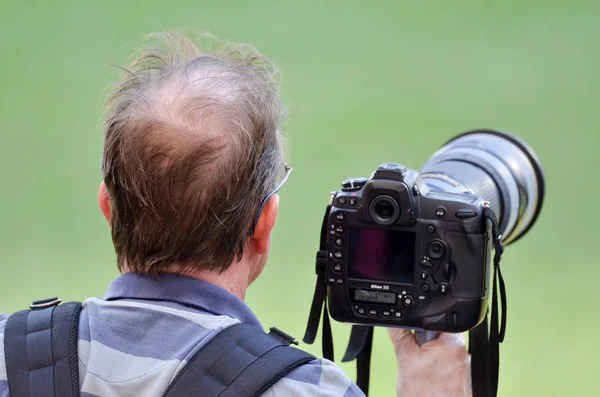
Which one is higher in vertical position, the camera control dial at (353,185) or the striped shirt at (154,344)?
the camera control dial at (353,185)

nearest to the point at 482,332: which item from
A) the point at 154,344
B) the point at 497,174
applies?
the point at 497,174

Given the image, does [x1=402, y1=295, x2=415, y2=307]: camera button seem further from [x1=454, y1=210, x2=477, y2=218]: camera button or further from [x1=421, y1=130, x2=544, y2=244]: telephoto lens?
[x1=421, y1=130, x2=544, y2=244]: telephoto lens

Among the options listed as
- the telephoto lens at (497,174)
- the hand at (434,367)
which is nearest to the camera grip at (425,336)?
the hand at (434,367)

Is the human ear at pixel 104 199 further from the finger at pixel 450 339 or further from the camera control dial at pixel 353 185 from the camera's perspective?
the finger at pixel 450 339

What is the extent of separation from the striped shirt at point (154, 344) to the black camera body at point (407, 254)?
0.24 metres

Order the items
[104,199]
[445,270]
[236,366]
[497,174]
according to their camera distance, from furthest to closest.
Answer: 1. [497,174]
2. [445,270]
3. [104,199]
4. [236,366]

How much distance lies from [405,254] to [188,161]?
317 mm

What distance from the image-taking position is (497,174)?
1273mm

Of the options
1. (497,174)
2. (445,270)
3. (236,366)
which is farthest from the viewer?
(497,174)

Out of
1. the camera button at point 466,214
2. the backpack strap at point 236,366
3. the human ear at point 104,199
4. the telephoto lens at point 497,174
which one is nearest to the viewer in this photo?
the backpack strap at point 236,366

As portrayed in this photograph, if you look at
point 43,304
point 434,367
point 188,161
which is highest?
point 188,161

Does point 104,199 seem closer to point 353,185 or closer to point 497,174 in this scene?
point 353,185

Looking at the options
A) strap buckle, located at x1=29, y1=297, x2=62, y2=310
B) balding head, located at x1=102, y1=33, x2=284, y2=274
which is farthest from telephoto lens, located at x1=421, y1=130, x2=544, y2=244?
strap buckle, located at x1=29, y1=297, x2=62, y2=310

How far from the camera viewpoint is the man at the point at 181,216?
0.73m
